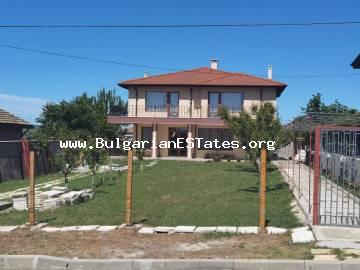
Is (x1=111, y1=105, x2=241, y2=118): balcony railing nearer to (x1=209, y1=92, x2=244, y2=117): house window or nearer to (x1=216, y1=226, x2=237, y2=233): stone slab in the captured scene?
(x1=209, y1=92, x2=244, y2=117): house window

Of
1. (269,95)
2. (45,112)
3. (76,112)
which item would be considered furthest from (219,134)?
(45,112)

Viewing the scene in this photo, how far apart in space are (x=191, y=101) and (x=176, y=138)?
3278 mm

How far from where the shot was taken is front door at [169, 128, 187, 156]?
3897cm

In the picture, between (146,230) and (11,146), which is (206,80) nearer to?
(11,146)

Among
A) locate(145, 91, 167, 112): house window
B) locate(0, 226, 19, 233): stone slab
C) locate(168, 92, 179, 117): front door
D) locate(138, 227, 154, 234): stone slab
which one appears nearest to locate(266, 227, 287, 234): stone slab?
locate(138, 227, 154, 234): stone slab

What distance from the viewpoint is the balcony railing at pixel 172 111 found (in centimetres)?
3753

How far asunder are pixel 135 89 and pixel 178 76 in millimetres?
3666

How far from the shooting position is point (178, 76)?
3975 centimetres

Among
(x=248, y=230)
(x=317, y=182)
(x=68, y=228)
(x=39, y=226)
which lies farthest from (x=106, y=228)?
(x=317, y=182)

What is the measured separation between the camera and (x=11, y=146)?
72.1 ft

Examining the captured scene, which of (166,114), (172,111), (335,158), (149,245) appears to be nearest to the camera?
(149,245)

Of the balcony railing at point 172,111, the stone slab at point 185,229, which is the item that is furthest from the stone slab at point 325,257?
the balcony railing at point 172,111

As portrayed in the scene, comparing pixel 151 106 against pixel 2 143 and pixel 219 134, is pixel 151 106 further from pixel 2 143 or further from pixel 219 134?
pixel 2 143

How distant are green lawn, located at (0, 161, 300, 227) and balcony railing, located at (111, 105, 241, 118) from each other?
1870 cm
